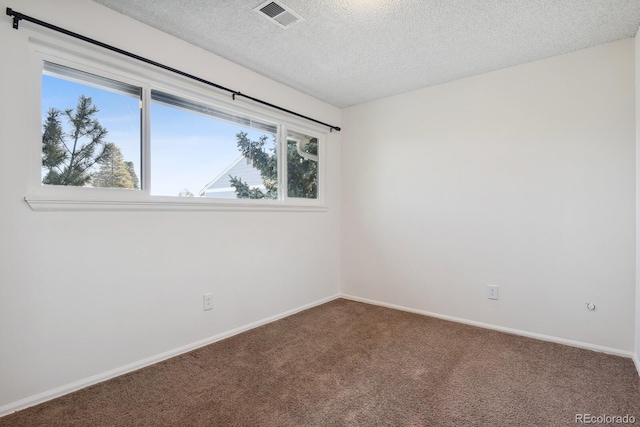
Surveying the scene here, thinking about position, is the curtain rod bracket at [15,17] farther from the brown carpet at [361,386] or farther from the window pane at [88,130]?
the brown carpet at [361,386]

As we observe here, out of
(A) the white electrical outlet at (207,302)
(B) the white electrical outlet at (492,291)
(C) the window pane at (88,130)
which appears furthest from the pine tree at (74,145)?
(B) the white electrical outlet at (492,291)

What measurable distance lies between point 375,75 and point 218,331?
2.72 metres

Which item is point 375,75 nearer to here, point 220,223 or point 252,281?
point 220,223

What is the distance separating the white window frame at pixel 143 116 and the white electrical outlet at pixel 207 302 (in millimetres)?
724

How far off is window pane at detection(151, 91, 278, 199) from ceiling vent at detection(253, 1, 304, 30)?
94 centimetres

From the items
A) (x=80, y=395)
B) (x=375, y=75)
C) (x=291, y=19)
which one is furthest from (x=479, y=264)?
(x=80, y=395)

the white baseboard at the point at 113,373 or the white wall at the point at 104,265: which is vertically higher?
the white wall at the point at 104,265

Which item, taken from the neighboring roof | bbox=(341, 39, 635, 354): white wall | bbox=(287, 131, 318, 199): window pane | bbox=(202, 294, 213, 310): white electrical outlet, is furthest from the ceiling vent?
bbox=(202, 294, 213, 310): white electrical outlet

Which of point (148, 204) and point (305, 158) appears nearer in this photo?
point (148, 204)

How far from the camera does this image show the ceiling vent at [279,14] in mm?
1994

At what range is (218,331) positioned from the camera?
2.68 meters

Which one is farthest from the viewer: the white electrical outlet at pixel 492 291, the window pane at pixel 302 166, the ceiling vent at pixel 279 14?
the window pane at pixel 302 166

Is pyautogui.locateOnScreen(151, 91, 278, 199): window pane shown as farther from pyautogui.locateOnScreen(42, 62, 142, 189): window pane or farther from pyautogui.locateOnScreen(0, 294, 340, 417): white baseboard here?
pyautogui.locateOnScreen(0, 294, 340, 417): white baseboard

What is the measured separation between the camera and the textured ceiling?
2000 millimetres
